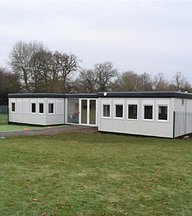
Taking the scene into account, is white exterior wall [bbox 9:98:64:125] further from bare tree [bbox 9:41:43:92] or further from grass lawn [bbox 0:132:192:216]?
bare tree [bbox 9:41:43:92]

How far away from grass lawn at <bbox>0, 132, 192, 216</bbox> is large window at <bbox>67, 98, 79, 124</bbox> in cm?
1585

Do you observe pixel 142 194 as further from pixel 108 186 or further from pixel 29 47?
pixel 29 47

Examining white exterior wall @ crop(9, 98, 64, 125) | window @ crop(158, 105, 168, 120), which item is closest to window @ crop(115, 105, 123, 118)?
window @ crop(158, 105, 168, 120)

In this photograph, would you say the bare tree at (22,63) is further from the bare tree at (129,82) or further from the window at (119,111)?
the window at (119,111)

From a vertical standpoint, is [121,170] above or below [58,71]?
below

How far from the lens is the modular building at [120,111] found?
19.4 metres

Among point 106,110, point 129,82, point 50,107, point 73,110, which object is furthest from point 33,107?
point 129,82

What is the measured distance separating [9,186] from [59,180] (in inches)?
48.9

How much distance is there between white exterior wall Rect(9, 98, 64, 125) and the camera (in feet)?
89.0

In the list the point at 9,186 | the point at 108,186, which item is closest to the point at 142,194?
the point at 108,186

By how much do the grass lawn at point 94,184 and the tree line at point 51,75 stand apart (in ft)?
129

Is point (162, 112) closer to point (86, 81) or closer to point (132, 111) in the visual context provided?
point (132, 111)

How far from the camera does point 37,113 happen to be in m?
Answer: 27.5

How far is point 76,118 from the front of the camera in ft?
91.0
